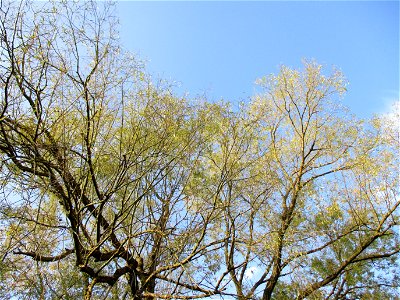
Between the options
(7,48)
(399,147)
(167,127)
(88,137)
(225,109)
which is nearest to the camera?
(7,48)

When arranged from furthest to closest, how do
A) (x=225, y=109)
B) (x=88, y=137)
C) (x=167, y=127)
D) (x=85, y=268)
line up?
1. (x=225, y=109)
2. (x=167, y=127)
3. (x=85, y=268)
4. (x=88, y=137)

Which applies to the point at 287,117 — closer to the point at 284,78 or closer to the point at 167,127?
the point at 284,78

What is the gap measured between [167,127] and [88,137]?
135cm

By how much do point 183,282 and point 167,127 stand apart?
288cm

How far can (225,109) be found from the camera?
7.57 m

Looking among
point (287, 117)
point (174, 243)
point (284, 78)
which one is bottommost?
point (174, 243)

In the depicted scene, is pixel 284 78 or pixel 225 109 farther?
pixel 284 78

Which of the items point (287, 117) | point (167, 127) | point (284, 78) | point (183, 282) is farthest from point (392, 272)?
point (167, 127)

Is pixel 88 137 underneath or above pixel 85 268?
above

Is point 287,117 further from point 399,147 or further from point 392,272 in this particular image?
point 392,272

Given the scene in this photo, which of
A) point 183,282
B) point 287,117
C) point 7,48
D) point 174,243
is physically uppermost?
point 287,117

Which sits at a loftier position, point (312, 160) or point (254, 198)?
point (312, 160)

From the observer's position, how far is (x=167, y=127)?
5852 mm

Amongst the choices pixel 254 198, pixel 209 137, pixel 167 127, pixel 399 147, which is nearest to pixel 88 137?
pixel 167 127
